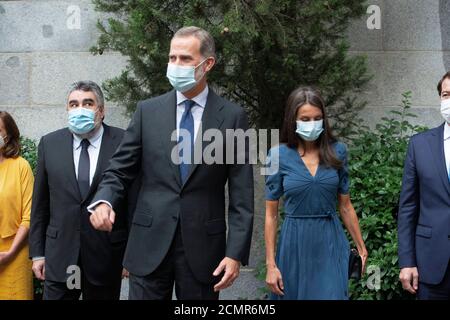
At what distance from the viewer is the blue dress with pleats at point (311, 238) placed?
4301mm

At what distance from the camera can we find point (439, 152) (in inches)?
171

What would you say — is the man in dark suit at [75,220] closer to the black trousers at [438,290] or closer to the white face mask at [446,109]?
the black trousers at [438,290]

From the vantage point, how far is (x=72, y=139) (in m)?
4.95

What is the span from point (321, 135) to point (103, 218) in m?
1.52

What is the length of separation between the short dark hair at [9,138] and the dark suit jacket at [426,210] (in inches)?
112

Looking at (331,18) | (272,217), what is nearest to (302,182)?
(272,217)

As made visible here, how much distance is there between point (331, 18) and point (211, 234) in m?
2.55

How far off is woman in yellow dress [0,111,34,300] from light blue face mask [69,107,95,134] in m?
0.79

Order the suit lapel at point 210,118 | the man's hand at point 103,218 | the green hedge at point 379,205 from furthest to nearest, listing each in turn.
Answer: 1. the green hedge at point 379,205
2. the suit lapel at point 210,118
3. the man's hand at point 103,218

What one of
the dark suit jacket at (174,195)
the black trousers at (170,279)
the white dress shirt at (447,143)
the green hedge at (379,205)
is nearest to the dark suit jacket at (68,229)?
the dark suit jacket at (174,195)

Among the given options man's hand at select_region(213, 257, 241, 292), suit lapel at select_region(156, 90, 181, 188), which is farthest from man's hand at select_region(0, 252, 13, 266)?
man's hand at select_region(213, 257, 241, 292)

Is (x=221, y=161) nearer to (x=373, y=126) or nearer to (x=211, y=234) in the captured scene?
(x=211, y=234)

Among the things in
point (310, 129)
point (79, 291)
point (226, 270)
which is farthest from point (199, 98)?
point (79, 291)

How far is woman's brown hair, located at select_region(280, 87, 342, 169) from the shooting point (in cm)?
440
